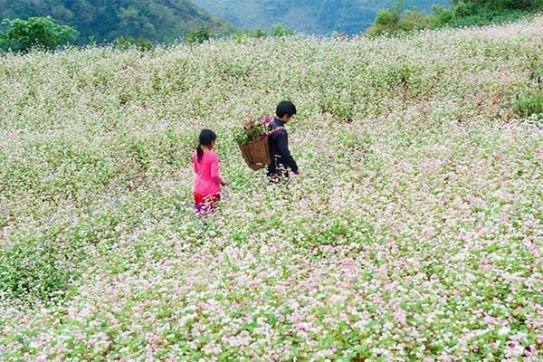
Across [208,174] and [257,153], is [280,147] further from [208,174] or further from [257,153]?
[208,174]

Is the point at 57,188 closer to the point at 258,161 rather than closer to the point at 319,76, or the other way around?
the point at 258,161

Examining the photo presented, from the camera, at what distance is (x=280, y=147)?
8719 mm

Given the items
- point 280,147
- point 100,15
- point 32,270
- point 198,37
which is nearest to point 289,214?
point 280,147

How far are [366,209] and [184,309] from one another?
11.6ft

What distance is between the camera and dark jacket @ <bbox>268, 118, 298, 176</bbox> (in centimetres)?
870

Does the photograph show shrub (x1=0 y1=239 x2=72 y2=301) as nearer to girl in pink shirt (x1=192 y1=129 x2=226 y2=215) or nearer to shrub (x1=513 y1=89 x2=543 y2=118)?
girl in pink shirt (x1=192 y1=129 x2=226 y2=215)

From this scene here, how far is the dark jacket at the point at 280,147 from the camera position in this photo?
870 centimetres

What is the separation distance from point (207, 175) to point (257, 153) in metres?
0.85

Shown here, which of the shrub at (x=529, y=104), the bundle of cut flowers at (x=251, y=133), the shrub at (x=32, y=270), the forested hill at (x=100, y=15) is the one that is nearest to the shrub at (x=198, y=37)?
the shrub at (x=529, y=104)

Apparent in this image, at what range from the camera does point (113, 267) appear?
750cm

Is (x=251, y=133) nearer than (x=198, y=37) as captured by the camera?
Yes

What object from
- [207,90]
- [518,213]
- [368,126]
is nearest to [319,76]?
[207,90]

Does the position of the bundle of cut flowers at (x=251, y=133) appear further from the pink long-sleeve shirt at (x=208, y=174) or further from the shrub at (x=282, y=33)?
the shrub at (x=282, y=33)

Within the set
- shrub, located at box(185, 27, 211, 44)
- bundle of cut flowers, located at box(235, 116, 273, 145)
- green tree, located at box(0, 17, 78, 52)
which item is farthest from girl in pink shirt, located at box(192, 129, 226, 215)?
green tree, located at box(0, 17, 78, 52)
